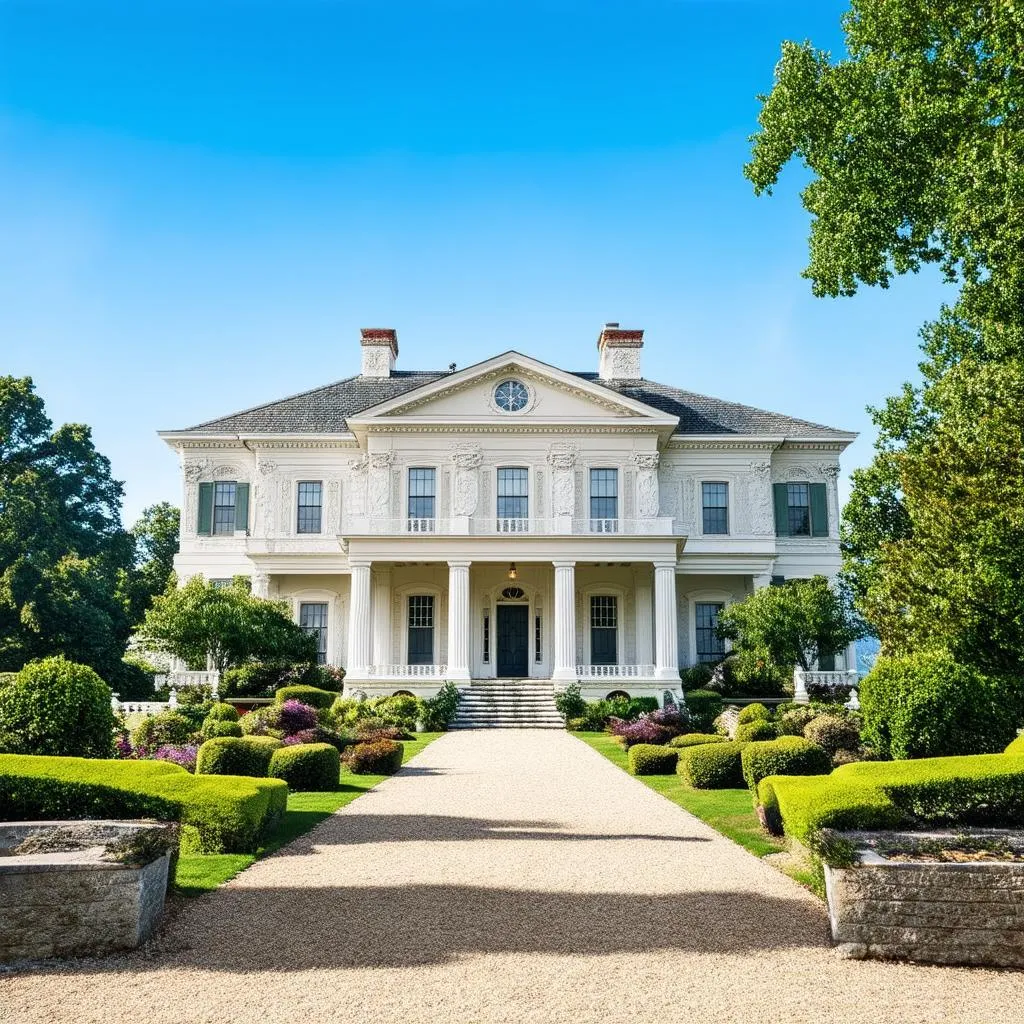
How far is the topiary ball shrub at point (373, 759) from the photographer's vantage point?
16.7 meters

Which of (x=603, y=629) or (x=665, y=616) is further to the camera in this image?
(x=603, y=629)

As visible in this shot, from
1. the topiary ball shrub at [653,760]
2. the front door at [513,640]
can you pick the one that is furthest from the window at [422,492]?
the topiary ball shrub at [653,760]

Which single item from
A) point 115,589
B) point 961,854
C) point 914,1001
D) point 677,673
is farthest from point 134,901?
point 115,589

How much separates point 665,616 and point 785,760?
17.1m

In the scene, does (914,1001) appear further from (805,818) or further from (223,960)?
(223,960)

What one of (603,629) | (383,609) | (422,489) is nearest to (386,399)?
(422,489)

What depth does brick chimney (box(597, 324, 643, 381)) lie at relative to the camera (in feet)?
120

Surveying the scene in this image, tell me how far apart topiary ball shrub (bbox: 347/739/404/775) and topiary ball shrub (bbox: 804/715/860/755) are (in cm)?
703

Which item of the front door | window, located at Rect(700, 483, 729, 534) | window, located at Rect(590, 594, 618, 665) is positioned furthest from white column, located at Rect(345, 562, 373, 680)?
window, located at Rect(700, 483, 729, 534)

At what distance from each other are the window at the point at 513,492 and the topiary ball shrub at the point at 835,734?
17.7 meters

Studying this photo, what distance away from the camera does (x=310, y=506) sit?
33531 millimetres

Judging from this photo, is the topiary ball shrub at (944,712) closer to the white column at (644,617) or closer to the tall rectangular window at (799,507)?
the white column at (644,617)

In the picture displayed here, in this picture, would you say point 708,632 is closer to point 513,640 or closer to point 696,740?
point 513,640

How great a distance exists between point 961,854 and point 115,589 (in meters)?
40.7
